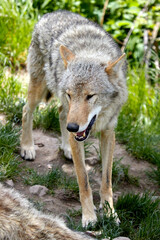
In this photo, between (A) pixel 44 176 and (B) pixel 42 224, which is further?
(A) pixel 44 176

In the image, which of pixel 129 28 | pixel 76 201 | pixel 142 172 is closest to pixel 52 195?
pixel 76 201

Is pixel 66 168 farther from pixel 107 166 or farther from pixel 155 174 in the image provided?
pixel 155 174

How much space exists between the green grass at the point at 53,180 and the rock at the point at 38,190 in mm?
120

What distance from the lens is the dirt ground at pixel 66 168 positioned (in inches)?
169

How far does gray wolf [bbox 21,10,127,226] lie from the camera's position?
3.91m

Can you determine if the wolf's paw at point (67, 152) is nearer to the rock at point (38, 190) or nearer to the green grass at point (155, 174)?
the rock at point (38, 190)

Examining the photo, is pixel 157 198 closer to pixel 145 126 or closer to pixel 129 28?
pixel 145 126

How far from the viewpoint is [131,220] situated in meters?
4.09

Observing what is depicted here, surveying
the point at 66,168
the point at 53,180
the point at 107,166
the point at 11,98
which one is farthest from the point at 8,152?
the point at 11,98

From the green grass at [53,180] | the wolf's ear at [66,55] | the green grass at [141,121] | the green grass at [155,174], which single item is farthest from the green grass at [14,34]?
the green grass at [155,174]

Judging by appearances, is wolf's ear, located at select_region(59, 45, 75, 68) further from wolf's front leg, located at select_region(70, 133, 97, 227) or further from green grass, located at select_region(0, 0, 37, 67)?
green grass, located at select_region(0, 0, 37, 67)

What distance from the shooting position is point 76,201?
4465 millimetres

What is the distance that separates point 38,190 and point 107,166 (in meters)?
0.84

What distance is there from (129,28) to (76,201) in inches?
231
